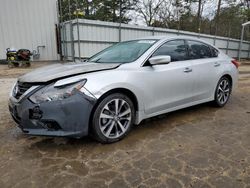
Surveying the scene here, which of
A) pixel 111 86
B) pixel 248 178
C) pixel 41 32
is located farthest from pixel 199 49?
pixel 41 32

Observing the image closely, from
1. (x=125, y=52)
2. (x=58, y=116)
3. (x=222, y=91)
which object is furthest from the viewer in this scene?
(x=222, y=91)

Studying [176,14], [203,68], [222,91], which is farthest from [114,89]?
[176,14]

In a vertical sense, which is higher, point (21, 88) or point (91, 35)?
point (91, 35)

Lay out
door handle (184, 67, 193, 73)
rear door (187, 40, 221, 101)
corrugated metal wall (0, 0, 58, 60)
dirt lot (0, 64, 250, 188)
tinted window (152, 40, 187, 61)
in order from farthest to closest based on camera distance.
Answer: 1. corrugated metal wall (0, 0, 58, 60)
2. rear door (187, 40, 221, 101)
3. door handle (184, 67, 193, 73)
4. tinted window (152, 40, 187, 61)
5. dirt lot (0, 64, 250, 188)

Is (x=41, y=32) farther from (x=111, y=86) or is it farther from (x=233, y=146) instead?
(x=233, y=146)

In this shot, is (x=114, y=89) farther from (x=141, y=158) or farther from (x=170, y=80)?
(x=170, y=80)

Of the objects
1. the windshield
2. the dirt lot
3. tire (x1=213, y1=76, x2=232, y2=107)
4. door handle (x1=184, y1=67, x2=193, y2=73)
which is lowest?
the dirt lot

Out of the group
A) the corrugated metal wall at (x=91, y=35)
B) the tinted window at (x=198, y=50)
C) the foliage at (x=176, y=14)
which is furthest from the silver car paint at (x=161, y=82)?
the foliage at (x=176, y=14)

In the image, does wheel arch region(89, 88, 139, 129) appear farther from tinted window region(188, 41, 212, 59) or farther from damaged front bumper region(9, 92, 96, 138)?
tinted window region(188, 41, 212, 59)

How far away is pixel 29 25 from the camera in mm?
12789

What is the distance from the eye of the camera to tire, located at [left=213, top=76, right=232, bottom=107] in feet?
14.1

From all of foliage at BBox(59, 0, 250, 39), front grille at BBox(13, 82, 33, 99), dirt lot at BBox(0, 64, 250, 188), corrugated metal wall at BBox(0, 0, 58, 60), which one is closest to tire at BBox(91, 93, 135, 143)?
dirt lot at BBox(0, 64, 250, 188)

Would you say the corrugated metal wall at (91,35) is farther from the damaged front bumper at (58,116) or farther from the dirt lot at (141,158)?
the damaged front bumper at (58,116)

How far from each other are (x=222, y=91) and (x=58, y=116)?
3358mm
